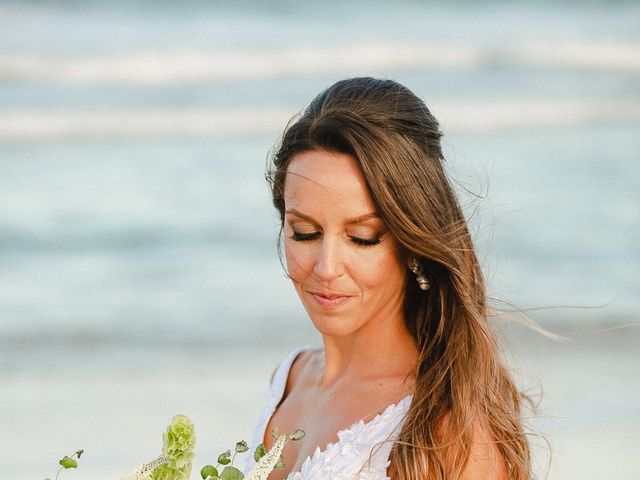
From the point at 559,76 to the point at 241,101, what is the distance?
18.8 ft

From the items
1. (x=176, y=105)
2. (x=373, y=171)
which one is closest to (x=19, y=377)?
(x=373, y=171)

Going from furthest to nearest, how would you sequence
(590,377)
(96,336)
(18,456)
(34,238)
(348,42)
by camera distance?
(348,42), (34,238), (96,336), (590,377), (18,456)

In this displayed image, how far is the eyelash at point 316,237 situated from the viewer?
3.15 meters

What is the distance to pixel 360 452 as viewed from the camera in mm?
3193

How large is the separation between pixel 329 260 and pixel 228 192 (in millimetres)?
12260

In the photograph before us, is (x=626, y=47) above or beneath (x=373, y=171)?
above

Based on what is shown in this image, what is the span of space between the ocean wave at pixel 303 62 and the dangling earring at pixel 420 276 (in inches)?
653

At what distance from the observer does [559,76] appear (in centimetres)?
2019

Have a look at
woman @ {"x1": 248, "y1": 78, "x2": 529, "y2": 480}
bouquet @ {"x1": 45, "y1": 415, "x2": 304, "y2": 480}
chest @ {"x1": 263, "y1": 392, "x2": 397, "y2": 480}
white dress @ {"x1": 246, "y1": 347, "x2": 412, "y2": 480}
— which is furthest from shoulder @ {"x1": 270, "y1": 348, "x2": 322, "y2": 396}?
bouquet @ {"x1": 45, "y1": 415, "x2": 304, "y2": 480}

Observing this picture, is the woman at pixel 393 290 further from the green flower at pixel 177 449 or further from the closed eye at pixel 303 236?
the green flower at pixel 177 449

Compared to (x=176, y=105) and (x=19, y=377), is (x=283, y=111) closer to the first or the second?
(x=176, y=105)

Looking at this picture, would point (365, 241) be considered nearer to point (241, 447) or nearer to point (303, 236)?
point (303, 236)

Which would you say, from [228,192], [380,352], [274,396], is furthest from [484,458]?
[228,192]

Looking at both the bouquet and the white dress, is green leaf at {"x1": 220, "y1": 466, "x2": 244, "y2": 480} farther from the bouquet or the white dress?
the white dress
